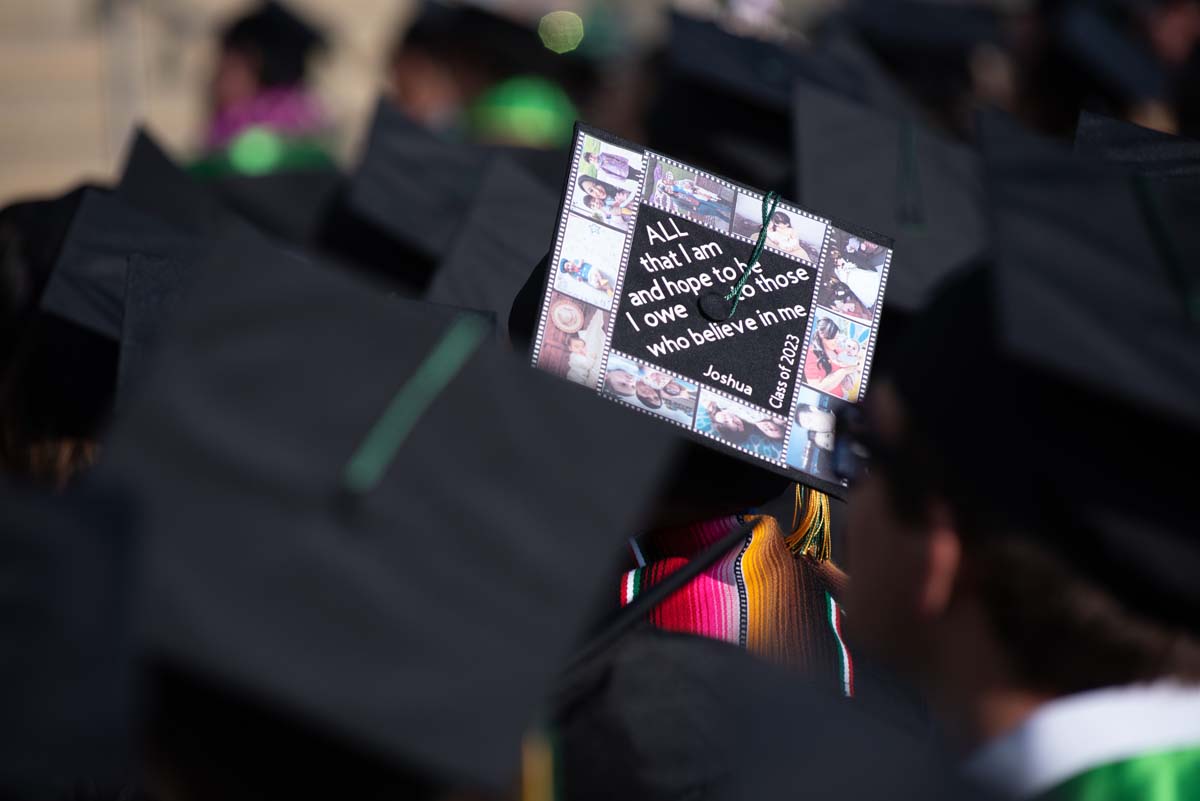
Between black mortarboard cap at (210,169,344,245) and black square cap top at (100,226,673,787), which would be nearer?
black square cap top at (100,226,673,787)

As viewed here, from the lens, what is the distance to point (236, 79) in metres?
5.76

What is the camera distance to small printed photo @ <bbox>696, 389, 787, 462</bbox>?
1.93 meters

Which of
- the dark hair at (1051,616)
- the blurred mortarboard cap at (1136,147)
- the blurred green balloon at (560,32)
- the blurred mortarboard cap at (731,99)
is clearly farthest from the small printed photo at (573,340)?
the blurred green balloon at (560,32)

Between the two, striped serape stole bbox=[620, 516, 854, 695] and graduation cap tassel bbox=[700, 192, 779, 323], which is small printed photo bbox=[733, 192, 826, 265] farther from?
striped serape stole bbox=[620, 516, 854, 695]

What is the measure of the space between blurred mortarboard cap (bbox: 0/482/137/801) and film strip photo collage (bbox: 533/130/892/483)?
873 millimetres

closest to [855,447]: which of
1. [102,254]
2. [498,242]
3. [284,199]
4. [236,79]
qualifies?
[498,242]

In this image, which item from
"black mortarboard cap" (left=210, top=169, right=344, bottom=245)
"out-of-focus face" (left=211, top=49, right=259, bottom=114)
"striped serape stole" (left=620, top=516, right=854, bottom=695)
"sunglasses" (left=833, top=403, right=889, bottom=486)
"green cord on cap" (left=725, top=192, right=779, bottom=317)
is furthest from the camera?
"out-of-focus face" (left=211, top=49, right=259, bottom=114)

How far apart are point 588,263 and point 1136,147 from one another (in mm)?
918

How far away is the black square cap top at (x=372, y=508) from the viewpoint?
1.14 meters

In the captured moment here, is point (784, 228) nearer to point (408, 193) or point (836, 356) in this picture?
point (836, 356)

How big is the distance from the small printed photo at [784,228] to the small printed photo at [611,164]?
6.5 inches

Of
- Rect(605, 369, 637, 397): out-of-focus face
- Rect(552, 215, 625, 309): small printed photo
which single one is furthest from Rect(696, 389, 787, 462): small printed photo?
Rect(552, 215, 625, 309): small printed photo

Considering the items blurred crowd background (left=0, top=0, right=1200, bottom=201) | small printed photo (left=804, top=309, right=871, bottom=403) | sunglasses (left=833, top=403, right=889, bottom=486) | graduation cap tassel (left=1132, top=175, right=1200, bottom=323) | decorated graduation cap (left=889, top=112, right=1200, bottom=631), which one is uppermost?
A: graduation cap tassel (left=1132, top=175, right=1200, bottom=323)

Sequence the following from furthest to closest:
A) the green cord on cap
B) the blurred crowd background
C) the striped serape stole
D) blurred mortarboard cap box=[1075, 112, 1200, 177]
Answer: the blurred crowd background → blurred mortarboard cap box=[1075, 112, 1200, 177] → the green cord on cap → the striped serape stole
